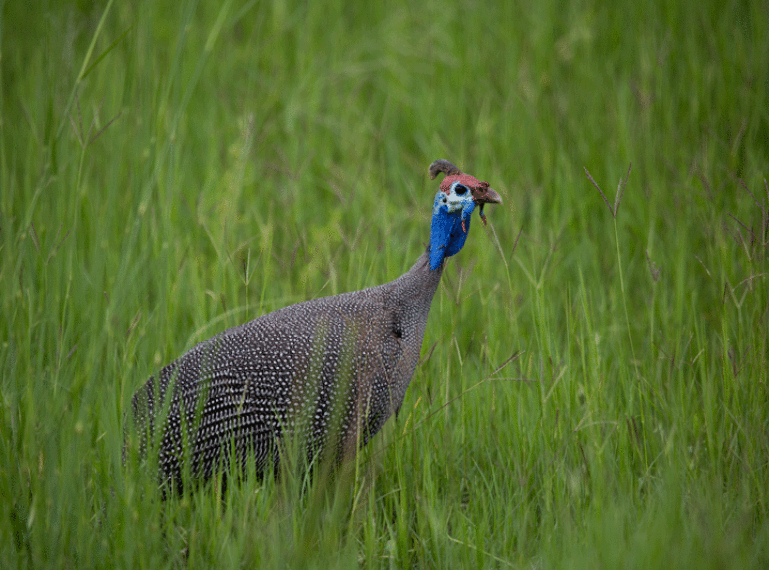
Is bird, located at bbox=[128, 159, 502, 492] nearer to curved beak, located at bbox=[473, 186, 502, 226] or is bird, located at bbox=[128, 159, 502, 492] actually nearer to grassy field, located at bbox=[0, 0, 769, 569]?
curved beak, located at bbox=[473, 186, 502, 226]

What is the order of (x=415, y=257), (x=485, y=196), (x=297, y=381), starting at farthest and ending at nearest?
(x=415, y=257) → (x=485, y=196) → (x=297, y=381)

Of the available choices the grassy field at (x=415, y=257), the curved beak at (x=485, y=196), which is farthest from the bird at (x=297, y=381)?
the grassy field at (x=415, y=257)

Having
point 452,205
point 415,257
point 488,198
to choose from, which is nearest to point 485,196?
point 488,198

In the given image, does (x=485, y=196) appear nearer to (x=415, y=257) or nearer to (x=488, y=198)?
(x=488, y=198)

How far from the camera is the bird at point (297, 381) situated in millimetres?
2496

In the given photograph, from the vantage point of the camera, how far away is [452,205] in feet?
8.90

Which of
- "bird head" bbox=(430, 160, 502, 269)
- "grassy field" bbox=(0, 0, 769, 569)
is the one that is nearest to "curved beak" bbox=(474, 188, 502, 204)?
"bird head" bbox=(430, 160, 502, 269)

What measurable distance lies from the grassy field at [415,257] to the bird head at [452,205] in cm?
18

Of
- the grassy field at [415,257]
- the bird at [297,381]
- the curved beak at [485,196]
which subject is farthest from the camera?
the curved beak at [485,196]

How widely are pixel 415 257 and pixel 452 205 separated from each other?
1.52 m

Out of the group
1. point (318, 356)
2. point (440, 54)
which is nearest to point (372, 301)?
point (318, 356)

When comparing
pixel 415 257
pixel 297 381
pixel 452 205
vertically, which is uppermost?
pixel 452 205

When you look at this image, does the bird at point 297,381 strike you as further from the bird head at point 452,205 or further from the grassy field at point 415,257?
the grassy field at point 415,257

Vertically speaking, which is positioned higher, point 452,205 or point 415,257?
point 452,205
